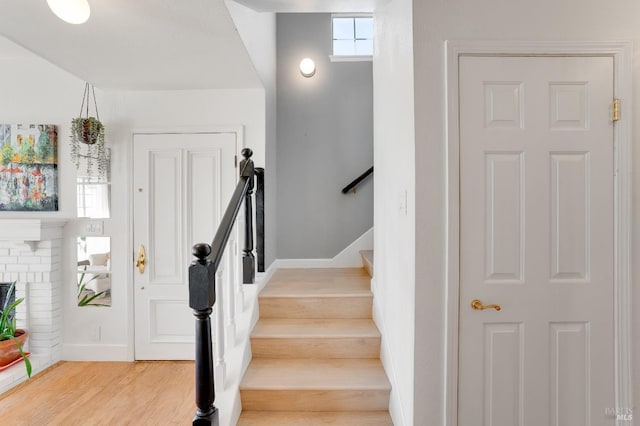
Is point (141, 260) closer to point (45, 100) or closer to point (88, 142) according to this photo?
point (88, 142)

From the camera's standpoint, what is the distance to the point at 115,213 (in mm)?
3145

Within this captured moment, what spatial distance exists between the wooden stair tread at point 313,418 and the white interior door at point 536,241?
1.64 ft

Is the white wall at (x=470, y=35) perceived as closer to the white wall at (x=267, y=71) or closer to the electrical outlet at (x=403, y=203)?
the electrical outlet at (x=403, y=203)

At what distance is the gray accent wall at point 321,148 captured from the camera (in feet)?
12.6

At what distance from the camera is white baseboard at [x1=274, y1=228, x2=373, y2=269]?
12.4 feet

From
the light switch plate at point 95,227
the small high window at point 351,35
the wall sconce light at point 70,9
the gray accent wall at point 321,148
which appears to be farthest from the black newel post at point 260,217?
the small high window at point 351,35

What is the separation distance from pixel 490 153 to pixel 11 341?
12.5 ft

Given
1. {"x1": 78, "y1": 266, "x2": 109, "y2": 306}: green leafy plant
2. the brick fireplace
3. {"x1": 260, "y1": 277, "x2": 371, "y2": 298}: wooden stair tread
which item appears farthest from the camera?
{"x1": 78, "y1": 266, "x2": 109, "y2": 306}: green leafy plant

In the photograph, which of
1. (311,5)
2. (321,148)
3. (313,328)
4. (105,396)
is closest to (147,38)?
(311,5)

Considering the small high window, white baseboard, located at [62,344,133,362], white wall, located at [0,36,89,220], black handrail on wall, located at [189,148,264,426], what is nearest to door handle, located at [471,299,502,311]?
black handrail on wall, located at [189,148,264,426]

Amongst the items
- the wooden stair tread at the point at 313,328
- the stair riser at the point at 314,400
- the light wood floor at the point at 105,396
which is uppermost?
the wooden stair tread at the point at 313,328

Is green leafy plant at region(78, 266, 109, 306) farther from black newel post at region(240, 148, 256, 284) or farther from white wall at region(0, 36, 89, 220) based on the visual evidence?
black newel post at region(240, 148, 256, 284)

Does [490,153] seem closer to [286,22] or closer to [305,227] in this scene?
[305,227]

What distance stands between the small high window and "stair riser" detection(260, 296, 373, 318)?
2812mm
